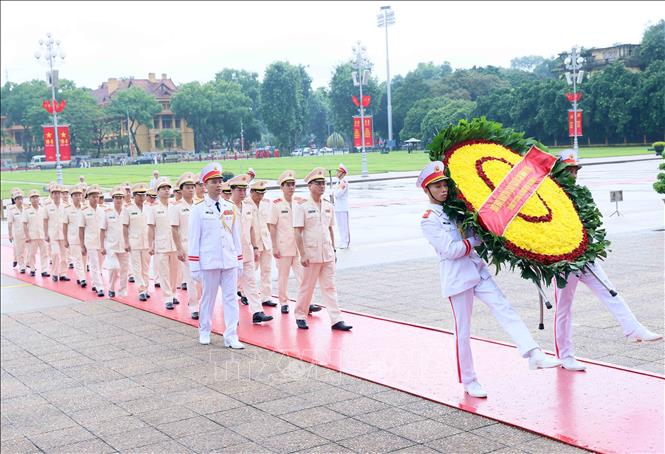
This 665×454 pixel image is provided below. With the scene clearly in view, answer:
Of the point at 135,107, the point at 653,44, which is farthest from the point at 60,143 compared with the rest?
the point at 653,44

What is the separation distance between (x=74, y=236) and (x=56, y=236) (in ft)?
3.31

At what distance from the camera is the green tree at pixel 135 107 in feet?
42.5

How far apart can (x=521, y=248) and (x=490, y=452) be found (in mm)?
1362

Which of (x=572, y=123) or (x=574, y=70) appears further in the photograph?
(x=574, y=70)

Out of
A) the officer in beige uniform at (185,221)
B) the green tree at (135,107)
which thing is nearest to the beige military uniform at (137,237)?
the officer in beige uniform at (185,221)

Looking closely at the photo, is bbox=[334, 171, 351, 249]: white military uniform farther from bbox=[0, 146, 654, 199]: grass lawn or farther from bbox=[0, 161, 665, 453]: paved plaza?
bbox=[0, 161, 665, 453]: paved plaza

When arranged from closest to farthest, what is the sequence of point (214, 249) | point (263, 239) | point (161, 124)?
1. point (214, 249)
2. point (263, 239)
3. point (161, 124)

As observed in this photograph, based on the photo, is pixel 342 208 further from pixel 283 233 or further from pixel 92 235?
pixel 283 233

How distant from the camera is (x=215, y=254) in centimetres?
762

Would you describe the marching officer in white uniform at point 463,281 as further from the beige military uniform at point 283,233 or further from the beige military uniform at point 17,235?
the beige military uniform at point 17,235

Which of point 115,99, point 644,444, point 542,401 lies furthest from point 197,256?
point 115,99

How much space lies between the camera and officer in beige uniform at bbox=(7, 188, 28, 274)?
1434 cm

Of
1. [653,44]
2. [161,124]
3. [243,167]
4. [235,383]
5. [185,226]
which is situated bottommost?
[235,383]

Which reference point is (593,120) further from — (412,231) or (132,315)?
(412,231)
